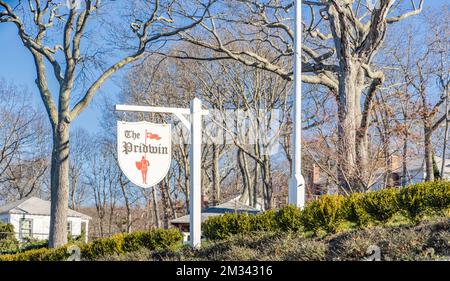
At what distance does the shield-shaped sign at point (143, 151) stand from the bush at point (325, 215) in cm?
281

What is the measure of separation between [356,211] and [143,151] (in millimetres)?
3854

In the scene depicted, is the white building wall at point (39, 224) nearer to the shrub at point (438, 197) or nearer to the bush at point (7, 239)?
the bush at point (7, 239)

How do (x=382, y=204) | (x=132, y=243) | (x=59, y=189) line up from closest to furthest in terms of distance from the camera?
(x=382, y=204) < (x=132, y=243) < (x=59, y=189)

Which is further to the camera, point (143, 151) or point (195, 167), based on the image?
point (195, 167)

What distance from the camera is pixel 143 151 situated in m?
11.6

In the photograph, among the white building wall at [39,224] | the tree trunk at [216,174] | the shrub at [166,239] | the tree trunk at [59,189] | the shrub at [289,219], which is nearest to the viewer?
the shrub at [289,219]

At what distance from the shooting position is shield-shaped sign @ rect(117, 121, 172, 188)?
1142 centimetres

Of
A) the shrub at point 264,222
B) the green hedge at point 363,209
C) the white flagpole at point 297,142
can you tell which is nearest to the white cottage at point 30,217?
the white flagpole at point 297,142

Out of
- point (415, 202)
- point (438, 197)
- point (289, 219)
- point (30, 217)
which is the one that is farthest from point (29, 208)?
point (438, 197)

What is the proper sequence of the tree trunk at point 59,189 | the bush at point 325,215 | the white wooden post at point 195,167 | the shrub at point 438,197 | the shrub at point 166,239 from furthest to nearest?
1. the tree trunk at point 59,189
2. the shrub at point 166,239
3. the white wooden post at point 195,167
4. the bush at point 325,215
5. the shrub at point 438,197

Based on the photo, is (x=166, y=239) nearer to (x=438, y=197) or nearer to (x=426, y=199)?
(x=426, y=199)

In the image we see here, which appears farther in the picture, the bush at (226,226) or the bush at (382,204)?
the bush at (226,226)

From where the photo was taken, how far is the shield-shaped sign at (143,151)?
1142 cm
